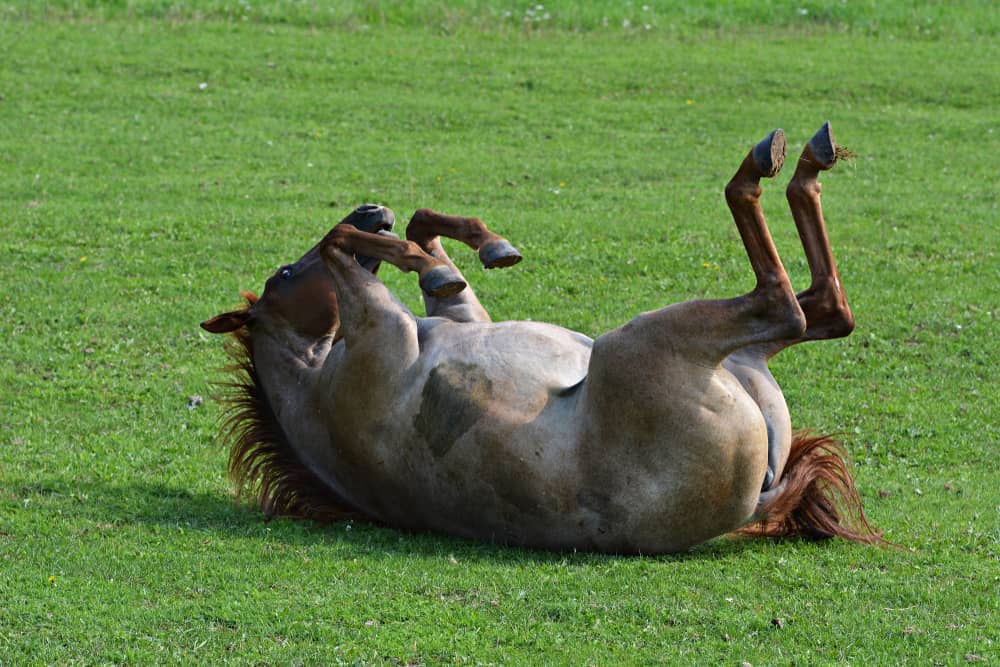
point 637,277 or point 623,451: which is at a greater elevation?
point 623,451

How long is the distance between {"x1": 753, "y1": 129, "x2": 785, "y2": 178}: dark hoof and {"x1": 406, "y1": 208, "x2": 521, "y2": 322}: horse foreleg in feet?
4.92

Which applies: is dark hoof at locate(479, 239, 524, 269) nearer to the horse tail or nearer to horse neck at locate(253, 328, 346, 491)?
horse neck at locate(253, 328, 346, 491)

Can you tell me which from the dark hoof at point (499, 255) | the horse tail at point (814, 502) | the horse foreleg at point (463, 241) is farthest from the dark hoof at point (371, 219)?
the horse tail at point (814, 502)

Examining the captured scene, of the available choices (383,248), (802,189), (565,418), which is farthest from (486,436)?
(802,189)

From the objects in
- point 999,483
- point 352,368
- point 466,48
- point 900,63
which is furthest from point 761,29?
point 352,368

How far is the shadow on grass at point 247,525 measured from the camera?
6242mm

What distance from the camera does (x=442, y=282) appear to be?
6.64 meters

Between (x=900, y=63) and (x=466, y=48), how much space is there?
6.55 m

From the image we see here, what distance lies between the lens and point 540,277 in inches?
476

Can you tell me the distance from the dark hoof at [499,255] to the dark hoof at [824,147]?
1.64 meters

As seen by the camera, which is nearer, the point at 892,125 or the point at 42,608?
the point at 42,608

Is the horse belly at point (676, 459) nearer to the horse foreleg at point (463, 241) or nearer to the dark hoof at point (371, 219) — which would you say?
the horse foreleg at point (463, 241)

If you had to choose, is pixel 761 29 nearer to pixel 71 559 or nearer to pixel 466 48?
pixel 466 48

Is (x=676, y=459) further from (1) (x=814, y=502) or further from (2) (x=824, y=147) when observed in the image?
(2) (x=824, y=147)
